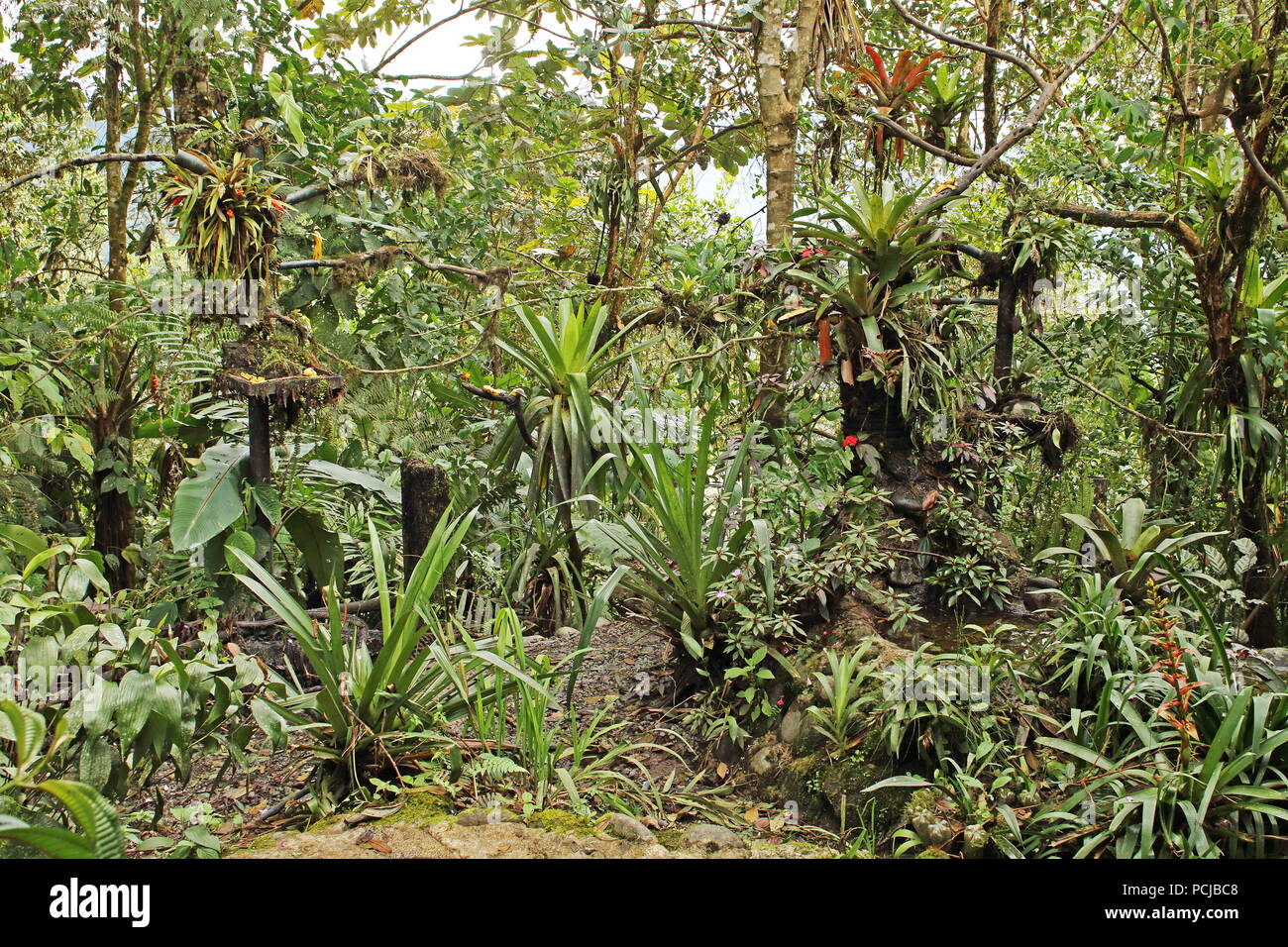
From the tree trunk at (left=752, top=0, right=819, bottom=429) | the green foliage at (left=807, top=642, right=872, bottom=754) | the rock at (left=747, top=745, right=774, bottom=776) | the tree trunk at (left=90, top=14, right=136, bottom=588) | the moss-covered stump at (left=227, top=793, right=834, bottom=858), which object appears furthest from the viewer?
the tree trunk at (left=752, top=0, right=819, bottom=429)

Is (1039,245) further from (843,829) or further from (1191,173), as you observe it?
(843,829)

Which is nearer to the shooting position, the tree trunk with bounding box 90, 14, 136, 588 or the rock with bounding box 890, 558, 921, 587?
the rock with bounding box 890, 558, 921, 587

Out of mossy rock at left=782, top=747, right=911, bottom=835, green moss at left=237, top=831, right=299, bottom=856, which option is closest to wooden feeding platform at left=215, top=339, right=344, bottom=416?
green moss at left=237, top=831, right=299, bottom=856

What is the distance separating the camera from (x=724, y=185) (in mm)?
7789

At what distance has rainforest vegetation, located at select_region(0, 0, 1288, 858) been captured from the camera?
7.68ft

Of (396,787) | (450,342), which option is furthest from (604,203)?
(396,787)

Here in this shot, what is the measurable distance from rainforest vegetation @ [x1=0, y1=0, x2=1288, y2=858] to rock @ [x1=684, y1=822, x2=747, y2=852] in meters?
0.02

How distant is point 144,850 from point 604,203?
3.58 metres

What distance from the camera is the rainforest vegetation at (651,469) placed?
234 cm

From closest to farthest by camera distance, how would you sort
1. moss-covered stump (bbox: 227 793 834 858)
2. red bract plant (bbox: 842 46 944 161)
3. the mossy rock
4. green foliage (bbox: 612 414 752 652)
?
1. moss-covered stump (bbox: 227 793 834 858)
2. the mossy rock
3. green foliage (bbox: 612 414 752 652)
4. red bract plant (bbox: 842 46 944 161)

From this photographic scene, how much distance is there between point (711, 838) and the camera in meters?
2.34

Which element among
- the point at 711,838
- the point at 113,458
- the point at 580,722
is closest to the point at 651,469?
the point at 580,722

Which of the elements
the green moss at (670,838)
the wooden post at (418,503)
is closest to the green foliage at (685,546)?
the green moss at (670,838)

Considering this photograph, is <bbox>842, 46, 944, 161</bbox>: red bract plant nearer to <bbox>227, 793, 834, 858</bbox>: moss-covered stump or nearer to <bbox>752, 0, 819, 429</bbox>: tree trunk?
<bbox>752, 0, 819, 429</bbox>: tree trunk
